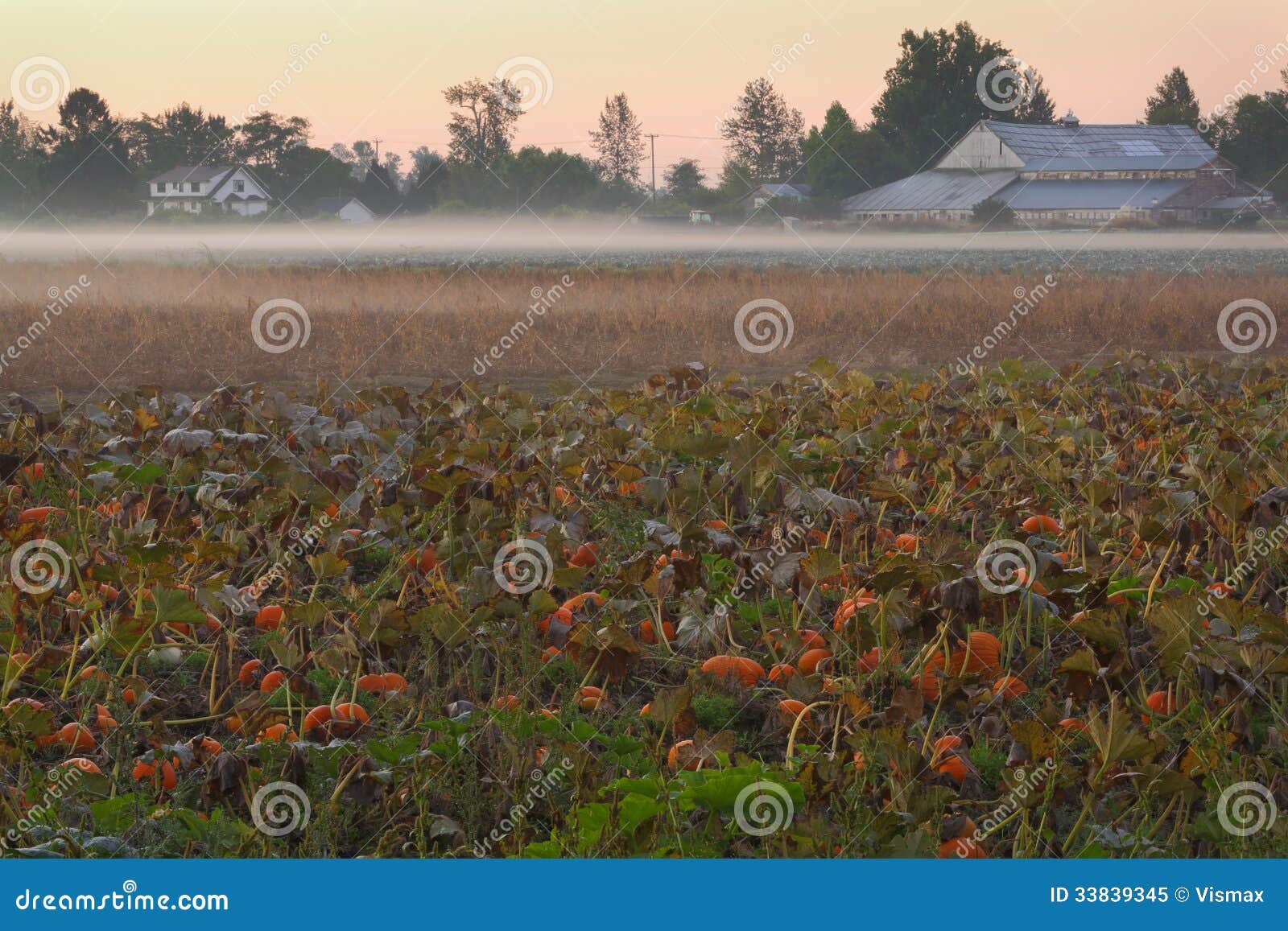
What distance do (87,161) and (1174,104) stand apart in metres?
41.9

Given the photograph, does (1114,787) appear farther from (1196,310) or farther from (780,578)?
(1196,310)

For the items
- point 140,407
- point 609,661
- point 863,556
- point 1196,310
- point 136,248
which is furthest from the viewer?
point 136,248

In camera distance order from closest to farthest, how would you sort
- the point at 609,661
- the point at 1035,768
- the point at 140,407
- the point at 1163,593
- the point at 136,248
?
the point at 1035,768
the point at 609,661
the point at 1163,593
the point at 140,407
the point at 136,248

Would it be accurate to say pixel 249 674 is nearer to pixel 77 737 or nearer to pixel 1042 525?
pixel 77 737

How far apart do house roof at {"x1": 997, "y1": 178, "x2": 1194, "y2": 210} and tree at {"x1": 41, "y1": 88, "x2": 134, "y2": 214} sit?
2829cm

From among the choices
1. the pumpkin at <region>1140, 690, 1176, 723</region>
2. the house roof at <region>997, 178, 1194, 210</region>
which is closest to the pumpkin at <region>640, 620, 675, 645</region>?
the pumpkin at <region>1140, 690, 1176, 723</region>

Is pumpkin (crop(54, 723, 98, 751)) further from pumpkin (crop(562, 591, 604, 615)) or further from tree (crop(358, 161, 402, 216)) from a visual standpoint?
tree (crop(358, 161, 402, 216))

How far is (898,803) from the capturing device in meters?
2.38

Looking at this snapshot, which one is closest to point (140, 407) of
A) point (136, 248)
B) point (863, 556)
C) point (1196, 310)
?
point (863, 556)

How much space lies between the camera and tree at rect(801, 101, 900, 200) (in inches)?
1713

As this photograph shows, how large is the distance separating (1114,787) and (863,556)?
1525 mm

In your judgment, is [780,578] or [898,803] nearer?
[898,803]

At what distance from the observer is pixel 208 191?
41375 mm

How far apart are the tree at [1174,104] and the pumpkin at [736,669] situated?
53182 millimetres
